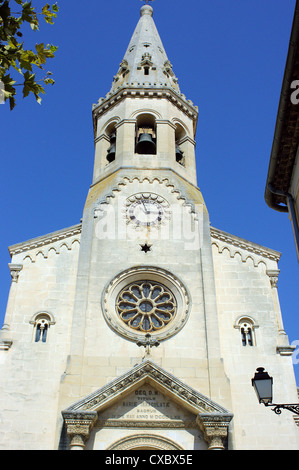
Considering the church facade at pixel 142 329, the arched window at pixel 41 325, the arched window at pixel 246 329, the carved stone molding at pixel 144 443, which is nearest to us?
the carved stone molding at pixel 144 443

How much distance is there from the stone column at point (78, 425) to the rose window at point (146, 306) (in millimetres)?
3765

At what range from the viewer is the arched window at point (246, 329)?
16.9 meters

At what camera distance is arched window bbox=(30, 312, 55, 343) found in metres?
16.6

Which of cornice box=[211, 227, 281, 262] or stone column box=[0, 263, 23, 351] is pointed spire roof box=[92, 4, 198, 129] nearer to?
cornice box=[211, 227, 281, 262]

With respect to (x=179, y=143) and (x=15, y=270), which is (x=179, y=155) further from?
(x=15, y=270)

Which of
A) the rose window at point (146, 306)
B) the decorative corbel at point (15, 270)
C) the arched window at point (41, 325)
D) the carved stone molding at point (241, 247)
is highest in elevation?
the carved stone molding at point (241, 247)

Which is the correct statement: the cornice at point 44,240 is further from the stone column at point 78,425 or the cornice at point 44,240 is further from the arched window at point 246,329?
the arched window at point 246,329

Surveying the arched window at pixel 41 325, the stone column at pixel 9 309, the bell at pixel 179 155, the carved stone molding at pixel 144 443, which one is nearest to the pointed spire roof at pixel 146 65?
the bell at pixel 179 155

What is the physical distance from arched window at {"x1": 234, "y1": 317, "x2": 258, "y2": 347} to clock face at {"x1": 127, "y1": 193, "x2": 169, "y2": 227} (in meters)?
4.99

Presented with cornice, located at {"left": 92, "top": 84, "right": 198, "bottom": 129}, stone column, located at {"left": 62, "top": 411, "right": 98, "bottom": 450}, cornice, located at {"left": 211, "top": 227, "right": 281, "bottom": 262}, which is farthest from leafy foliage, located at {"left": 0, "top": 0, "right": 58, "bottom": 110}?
cornice, located at {"left": 92, "top": 84, "right": 198, "bottom": 129}

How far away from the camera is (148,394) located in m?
15.5

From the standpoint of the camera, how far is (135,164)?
21875mm

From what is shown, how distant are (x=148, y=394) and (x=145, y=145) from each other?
1197 cm

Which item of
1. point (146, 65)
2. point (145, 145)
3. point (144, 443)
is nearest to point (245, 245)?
point (145, 145)
